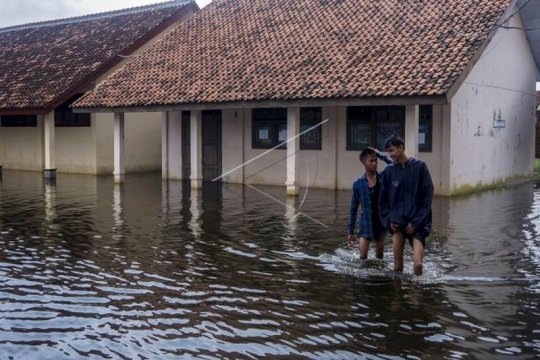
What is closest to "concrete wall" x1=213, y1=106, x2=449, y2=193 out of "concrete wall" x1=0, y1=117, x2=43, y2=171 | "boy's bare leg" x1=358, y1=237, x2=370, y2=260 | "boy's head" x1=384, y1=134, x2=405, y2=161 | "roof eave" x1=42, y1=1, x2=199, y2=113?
"roof eave" x1=42, y1=1, x2=199, y2=113

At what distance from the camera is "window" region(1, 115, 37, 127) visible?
2712cm

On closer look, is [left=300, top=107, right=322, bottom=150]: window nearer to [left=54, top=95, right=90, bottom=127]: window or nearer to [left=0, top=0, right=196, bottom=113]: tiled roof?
[left=0, top=0, right=196, bottom=113]: tiled roof

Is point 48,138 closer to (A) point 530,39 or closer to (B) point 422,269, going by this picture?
(A) point 530,39

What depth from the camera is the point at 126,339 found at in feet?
19.3

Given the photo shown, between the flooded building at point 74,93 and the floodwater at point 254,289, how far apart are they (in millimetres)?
10933

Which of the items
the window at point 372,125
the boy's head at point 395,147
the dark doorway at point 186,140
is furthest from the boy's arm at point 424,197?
the dark doorway at point 186,140

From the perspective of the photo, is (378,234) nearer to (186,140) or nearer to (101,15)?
(186,140)

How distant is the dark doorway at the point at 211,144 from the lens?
2166 cm

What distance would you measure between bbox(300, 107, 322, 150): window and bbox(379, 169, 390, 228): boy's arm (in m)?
11.1

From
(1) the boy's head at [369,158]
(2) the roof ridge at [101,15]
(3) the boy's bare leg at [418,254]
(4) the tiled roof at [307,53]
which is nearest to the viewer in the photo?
(3) the boy's bare leg at [418,254]

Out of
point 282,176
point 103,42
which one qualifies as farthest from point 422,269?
point 103,42

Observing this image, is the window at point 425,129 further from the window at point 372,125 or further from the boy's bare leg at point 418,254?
the boy's bare leg at point 418,254

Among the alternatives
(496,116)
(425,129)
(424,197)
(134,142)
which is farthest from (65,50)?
(424,197)

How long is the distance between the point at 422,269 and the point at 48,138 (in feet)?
60.0
